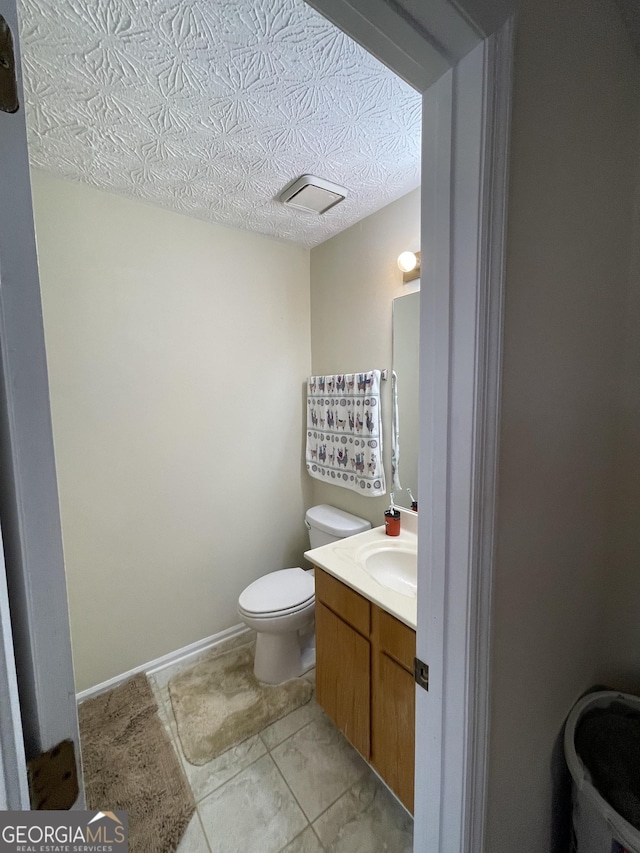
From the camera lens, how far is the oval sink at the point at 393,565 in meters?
1.36

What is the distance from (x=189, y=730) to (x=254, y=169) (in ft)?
7.96

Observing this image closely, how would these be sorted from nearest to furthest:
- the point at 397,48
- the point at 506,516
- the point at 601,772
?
1. the point at 397,48
2. the point at 506,516
3. the point at 601,772

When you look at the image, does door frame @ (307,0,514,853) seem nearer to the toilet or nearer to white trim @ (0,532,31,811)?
white trim @ (0,532,31,811)

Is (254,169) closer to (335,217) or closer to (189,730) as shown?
(335,217)

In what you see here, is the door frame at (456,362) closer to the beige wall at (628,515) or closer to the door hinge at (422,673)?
the door hinge at (422,673)

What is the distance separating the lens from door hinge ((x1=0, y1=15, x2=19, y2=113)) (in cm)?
29

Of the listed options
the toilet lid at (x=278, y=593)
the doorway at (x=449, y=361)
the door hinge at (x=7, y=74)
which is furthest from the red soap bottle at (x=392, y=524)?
the door hinge at (x=7, y=74)

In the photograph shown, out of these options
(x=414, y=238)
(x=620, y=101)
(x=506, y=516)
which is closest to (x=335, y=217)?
(x=414, y=238)

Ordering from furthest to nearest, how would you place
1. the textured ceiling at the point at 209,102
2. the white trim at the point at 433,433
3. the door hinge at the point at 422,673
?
the textured ceiling at the point at 209,102 < the door hinge at the point at 422,673 < the white trim at the point at 433,433

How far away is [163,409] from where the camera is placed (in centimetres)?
176

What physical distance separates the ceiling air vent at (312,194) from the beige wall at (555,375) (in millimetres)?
984

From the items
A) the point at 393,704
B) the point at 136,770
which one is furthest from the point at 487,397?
the point at 136,770

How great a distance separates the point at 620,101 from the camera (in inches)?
31.7

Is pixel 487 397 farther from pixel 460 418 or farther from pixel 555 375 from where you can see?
pixel 555 375
